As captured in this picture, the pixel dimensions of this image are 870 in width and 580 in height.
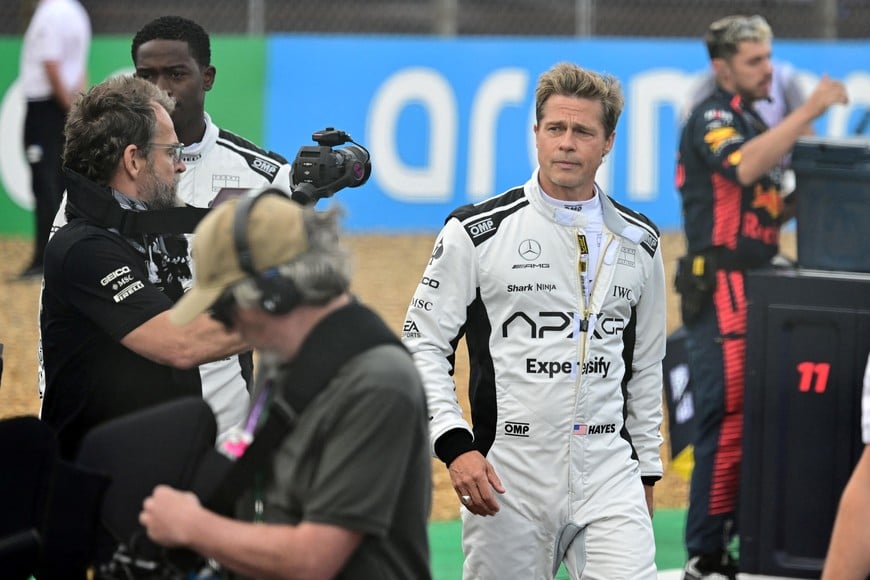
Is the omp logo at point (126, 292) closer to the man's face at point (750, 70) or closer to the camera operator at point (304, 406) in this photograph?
the camera operator at point (304, 406)

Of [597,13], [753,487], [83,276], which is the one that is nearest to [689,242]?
[753,487]

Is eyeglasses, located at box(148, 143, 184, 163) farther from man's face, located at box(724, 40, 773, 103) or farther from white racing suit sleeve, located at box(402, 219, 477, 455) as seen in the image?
man's face, located at box(724, 40, 773, 103)

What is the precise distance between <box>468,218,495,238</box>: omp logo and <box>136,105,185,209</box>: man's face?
850mm

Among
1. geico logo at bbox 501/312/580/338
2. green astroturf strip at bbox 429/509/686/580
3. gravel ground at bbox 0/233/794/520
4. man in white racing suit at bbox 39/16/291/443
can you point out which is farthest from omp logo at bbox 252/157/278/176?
green astroturf strip at bbox 429/509/686/580

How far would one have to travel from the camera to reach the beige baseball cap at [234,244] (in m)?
2.82

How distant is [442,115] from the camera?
1387cm

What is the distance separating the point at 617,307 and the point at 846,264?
1672mm

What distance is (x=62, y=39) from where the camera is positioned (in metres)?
11.9

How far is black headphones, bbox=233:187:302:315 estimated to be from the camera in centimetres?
281

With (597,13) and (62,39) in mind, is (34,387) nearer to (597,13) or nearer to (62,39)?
(62,39)

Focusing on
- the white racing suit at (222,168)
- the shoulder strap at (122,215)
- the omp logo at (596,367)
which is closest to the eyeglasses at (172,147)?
the shoulder strap at (122,215)

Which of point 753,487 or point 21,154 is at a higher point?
point 21,154

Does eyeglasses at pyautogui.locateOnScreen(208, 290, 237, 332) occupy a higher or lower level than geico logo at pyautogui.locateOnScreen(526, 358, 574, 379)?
higher

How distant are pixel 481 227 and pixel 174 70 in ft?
4.65
